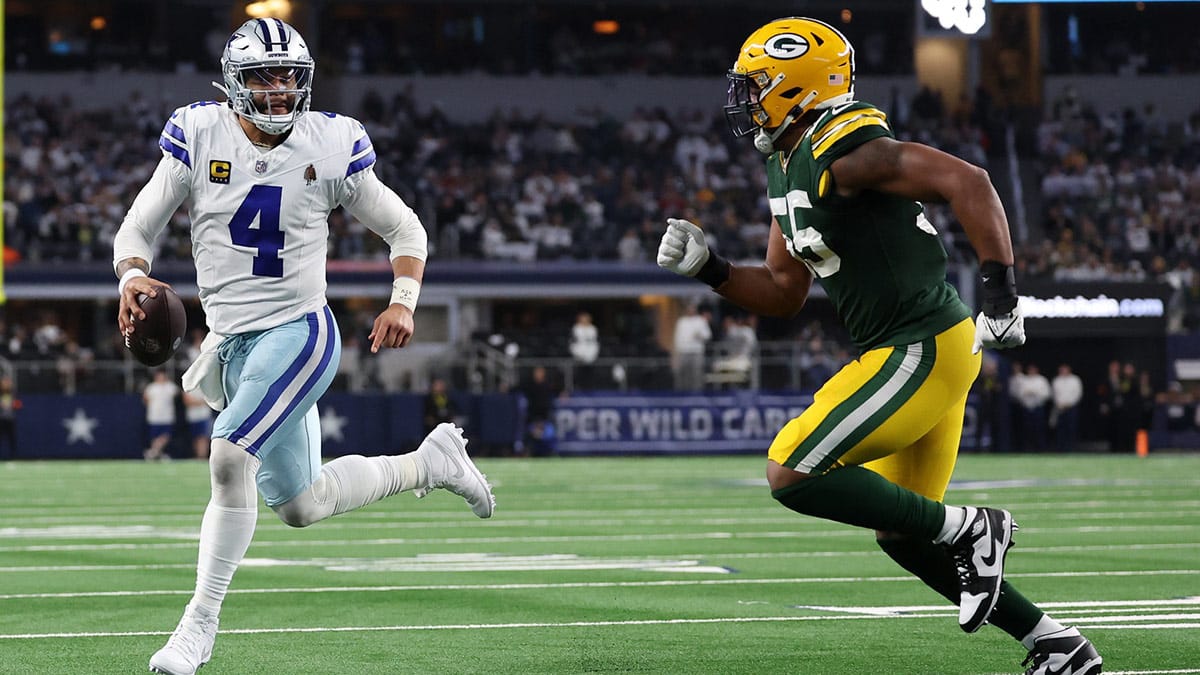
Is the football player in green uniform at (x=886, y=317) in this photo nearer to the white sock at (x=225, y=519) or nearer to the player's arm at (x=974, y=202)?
the player's arm at (x=974, y=202)

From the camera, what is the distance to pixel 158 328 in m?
5.33

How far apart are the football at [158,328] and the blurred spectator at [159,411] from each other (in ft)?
53.5

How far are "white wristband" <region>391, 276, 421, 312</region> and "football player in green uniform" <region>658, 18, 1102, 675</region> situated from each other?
1.03m

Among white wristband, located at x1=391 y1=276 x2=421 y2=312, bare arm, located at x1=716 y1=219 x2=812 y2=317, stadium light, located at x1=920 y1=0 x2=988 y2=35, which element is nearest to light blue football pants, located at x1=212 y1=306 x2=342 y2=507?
white wristband, located at x1=391 y1=276 x2=421 y2=312

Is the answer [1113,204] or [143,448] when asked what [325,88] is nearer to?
[143,448]

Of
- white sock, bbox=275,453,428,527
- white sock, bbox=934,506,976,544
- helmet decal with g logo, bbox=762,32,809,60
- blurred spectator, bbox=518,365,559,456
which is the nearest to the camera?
white sock, bbox=934,506,976,544

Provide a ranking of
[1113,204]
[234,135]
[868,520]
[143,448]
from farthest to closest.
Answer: [1113,204]
[143,448]
[234,135]
[868,520]

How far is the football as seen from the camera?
209 inches

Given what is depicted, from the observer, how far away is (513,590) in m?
7.34

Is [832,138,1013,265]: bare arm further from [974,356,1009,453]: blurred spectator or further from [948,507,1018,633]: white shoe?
[974,356,1009,453]: blurred spectator

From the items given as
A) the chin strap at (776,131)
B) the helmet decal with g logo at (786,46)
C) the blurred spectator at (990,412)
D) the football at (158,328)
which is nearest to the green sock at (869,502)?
the chin strap at (776,131)

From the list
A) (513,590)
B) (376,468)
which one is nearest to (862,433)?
(376,468)

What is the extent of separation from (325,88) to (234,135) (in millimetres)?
26502

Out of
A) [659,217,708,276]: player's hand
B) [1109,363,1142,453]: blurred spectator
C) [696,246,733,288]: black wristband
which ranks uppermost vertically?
[659,217,708,276]: player's hand
